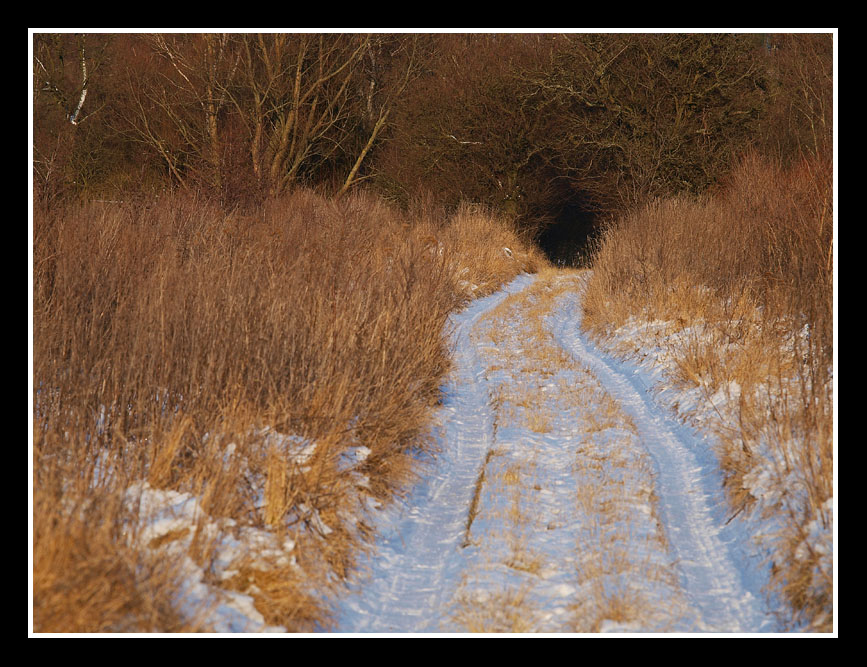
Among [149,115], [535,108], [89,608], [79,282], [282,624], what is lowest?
[282,624]

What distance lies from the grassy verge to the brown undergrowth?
7.67 feet

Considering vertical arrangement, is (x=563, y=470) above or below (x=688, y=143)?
below

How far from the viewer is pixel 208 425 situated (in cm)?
450

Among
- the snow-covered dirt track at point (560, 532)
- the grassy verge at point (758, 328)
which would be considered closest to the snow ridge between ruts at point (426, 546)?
the snow-covered dirt track at point (560, 532)

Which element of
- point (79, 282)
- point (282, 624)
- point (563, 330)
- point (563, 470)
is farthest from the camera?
point (563, 330)

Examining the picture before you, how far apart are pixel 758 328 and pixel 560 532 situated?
4.26 metres

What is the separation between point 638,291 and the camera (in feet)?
36.5

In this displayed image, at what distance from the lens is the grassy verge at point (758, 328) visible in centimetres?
414

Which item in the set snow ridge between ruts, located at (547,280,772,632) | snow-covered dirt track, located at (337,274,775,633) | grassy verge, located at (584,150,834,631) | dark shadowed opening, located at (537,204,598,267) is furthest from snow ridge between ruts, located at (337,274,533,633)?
dark shadowed opening, located at (537,204,598,267)

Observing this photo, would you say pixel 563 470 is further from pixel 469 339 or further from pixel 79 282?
pixel 469 339

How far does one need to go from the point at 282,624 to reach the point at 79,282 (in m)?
3.79

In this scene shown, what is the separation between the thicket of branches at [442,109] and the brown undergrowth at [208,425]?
31.8 feet

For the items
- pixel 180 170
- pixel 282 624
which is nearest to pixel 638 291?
pixel 282 624

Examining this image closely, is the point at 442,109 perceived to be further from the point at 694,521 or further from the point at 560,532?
the point at 560,532
